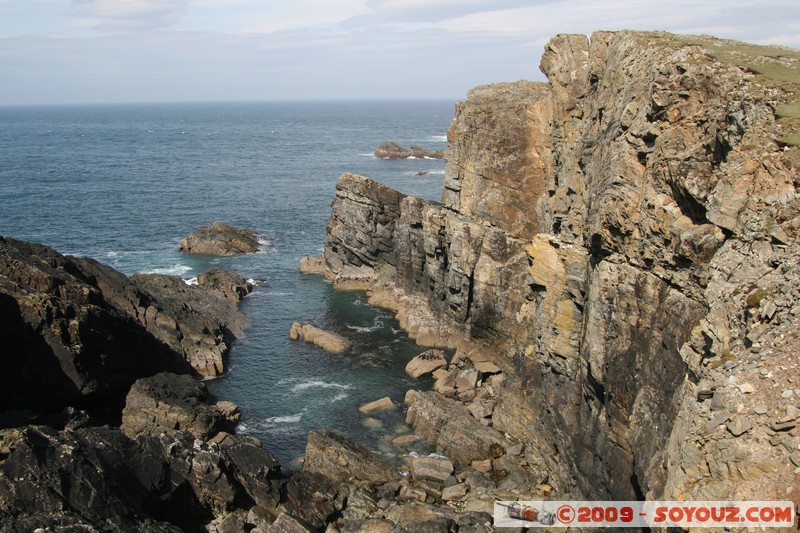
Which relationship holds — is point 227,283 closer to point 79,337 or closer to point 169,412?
point 79,337

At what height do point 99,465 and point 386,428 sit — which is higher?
point 99,465

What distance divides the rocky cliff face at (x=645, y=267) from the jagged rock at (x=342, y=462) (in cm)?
971

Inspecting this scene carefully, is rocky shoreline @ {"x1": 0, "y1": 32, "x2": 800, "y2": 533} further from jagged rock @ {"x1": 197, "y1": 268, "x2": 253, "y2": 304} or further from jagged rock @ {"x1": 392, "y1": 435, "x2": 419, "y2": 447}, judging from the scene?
jagged rock @ {"x1": 197, "y1": 268, "x2": 253, "y2": 304}

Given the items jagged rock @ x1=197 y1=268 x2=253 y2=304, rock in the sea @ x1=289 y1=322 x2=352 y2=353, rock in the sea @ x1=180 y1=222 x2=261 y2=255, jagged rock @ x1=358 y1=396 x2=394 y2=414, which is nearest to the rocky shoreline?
jagged rock @ x1=358 y1=396 x2=394 y2=414

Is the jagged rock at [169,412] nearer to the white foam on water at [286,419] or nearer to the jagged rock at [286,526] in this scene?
the white foam on water at [286,419]

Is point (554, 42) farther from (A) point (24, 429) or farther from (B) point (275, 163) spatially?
(B) point (275, 163)

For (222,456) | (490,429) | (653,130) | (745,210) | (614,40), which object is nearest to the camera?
(745,210)

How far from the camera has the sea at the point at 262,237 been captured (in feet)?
168

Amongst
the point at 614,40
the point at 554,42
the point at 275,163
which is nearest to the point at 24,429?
the point at 614,40

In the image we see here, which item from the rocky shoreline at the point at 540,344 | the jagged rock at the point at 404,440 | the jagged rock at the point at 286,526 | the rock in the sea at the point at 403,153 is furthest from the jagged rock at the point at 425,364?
the rock in the sea at the point at 403,153

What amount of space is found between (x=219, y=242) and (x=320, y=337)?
3557cm

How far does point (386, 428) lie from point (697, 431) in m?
31.6

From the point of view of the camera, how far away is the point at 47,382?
46156mm

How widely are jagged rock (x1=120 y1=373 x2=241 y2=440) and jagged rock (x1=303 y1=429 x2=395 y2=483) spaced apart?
744 cm
